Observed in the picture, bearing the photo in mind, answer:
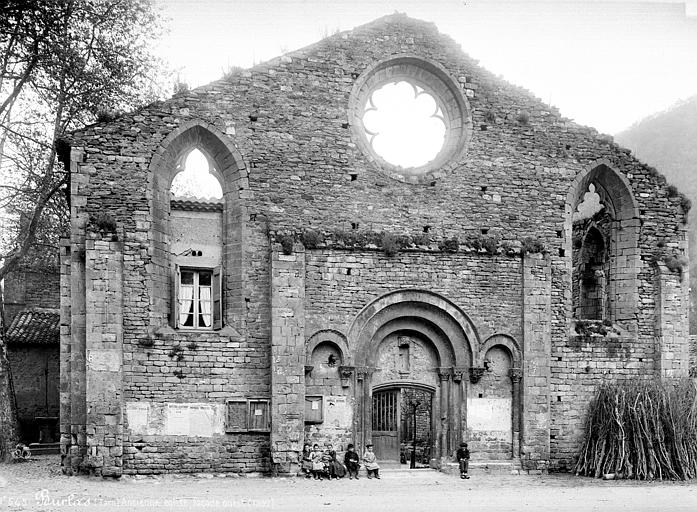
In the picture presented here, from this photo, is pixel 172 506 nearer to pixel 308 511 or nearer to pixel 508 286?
pixel 308 511

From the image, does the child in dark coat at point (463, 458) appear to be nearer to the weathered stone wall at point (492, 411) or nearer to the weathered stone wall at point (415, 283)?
the weathered stone wall at point (492, 411)

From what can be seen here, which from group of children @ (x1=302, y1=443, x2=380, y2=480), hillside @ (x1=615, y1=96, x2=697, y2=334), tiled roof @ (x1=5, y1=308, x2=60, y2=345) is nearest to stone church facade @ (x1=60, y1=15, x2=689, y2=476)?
group of children @ (x1=302, y1=443, x2=380, y2=480)

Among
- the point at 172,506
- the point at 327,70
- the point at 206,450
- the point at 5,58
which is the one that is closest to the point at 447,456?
the point at 206,450

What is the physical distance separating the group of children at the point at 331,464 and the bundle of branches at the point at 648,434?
471 centimetres

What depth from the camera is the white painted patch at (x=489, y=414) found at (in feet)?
52.2

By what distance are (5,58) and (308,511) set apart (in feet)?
44.7

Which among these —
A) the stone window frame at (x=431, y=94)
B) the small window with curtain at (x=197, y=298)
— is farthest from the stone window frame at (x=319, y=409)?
the stone window frame at (x=431, y=94)

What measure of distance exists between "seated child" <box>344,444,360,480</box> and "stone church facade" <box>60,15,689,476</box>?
44cm

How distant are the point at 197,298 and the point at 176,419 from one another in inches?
97.6

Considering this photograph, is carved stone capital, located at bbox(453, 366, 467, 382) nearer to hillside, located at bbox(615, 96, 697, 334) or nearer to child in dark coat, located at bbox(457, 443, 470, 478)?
child in dark coat, located at bbox(457, 443, 470, 478)

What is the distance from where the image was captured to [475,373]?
52.1ft

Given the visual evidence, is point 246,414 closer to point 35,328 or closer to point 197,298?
point 197,298

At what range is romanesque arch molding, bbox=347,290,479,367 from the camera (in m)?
15.6

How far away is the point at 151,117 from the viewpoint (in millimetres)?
14906
